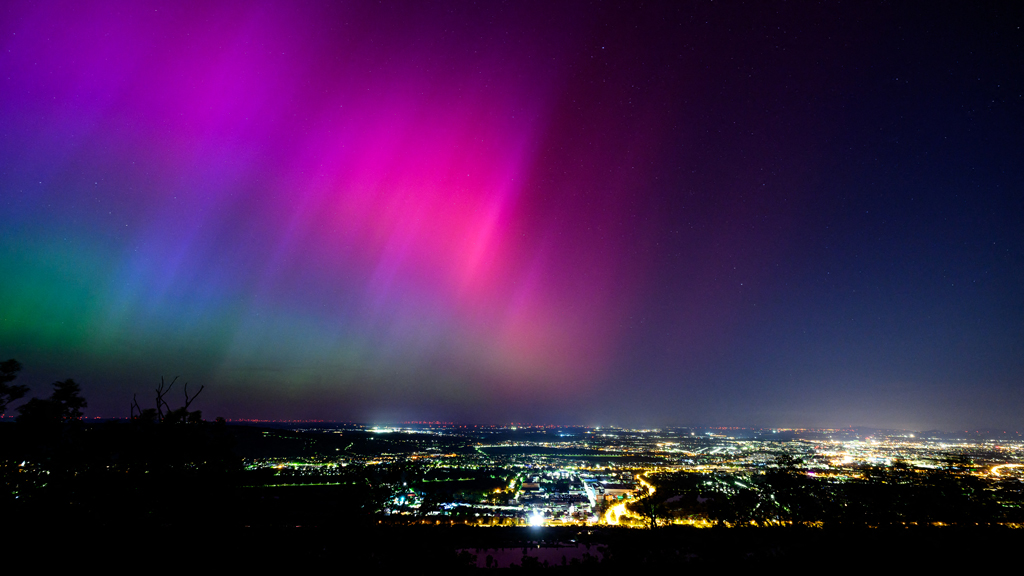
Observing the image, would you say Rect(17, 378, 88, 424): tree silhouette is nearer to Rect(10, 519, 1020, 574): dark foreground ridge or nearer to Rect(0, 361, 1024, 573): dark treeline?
Rect(0, 361, 1024, 573): dark treeline

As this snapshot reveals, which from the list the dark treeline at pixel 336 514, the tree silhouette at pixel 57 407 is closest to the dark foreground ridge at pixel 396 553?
the dark treeline at pixel 336 514

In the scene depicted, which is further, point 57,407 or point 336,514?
point 336,514

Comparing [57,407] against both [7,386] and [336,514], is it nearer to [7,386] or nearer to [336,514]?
[7,386]

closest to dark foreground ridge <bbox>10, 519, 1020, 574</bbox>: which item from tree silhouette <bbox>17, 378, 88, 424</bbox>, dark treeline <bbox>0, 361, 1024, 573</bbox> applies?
dark treeline <bbox>0, 361, 1024, 573</bbox>

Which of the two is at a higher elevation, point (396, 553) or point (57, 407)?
point (57, 407)

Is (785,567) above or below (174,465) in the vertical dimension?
below

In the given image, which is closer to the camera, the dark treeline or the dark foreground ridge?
the dark foreground ridge

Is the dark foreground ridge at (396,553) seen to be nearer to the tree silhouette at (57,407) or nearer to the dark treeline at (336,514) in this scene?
the dark treeline at (336,514)

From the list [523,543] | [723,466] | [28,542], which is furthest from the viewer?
[723,466]

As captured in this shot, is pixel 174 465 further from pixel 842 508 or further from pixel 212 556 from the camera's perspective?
pixel 842 508

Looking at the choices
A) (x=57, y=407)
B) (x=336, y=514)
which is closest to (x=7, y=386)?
(x=57, y=407)

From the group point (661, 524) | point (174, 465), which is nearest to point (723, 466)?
point (661, 524)
